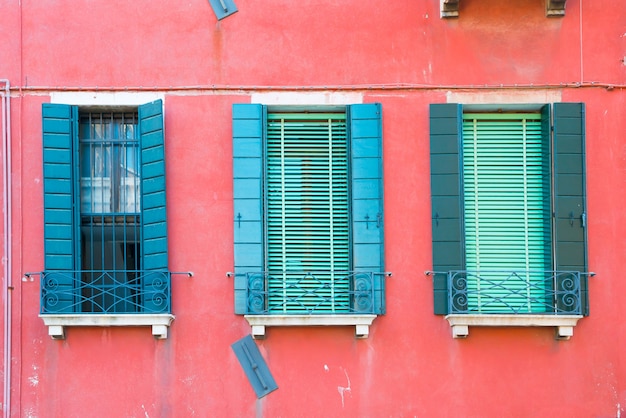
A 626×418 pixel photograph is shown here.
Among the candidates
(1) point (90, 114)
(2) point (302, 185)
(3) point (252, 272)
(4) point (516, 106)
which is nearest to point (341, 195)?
(2) point (302, 185)

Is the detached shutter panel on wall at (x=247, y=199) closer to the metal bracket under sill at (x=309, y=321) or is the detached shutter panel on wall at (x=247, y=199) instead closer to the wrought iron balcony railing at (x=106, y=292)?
the metal bracket under sill at (x=309, y=321)

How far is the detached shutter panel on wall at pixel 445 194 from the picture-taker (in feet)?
36.2

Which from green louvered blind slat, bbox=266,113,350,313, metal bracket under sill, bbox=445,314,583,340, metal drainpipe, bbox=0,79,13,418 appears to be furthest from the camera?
green louvered blind slat, bbox=266,113,350,313

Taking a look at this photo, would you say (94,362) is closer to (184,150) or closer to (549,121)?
(184,150)

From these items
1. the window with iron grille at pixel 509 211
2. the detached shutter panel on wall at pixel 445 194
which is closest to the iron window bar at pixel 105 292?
the detached shutter panel on wall at pixel 445 194

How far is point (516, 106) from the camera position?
1135 centimetres

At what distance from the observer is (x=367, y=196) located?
11.1 m

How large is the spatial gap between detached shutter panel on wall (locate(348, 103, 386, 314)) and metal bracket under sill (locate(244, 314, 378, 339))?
0.16 meters

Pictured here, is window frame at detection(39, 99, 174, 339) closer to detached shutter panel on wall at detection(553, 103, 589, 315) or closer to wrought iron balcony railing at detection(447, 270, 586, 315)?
wrought iron balcony railing at detection(447, 270, 586, 315)

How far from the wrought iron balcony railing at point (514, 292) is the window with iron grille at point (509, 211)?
0.03ft

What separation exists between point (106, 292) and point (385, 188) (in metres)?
3.13

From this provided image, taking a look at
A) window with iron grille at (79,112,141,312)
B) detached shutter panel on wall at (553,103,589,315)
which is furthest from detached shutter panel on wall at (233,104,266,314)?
detached shutter panel on wall at (553,103,589,315)

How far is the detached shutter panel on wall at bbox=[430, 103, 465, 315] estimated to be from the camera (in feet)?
36.2

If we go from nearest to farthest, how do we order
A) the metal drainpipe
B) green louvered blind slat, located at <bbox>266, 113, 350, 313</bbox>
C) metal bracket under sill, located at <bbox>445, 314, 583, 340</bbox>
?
metal bracket under sill, located at <bbox>445, 314, 583, 340</bbox>
the metal drainpipe
green louvered blind slat, located at <bbox>266, 113, 350, 313</bbox>
